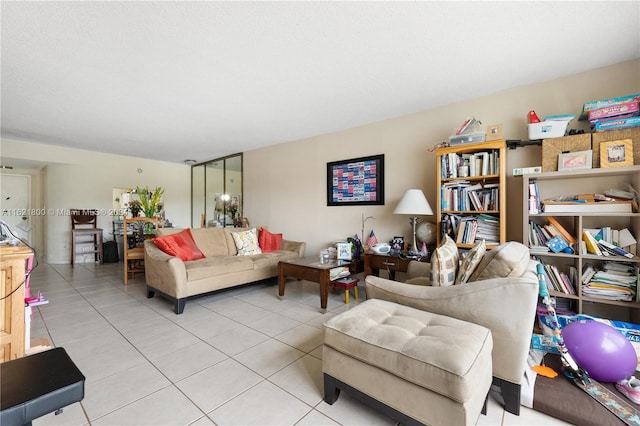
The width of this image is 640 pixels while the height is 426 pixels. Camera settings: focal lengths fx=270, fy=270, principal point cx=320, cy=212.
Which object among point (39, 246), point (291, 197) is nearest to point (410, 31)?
point (291, 197)

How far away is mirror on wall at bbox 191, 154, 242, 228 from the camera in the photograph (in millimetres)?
6188

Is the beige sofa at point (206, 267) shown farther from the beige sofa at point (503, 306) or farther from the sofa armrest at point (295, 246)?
the beige sofa at point (503, 306)

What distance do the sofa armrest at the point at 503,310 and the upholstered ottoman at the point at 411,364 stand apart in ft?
0.32

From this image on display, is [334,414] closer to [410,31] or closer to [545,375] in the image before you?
[545,375]

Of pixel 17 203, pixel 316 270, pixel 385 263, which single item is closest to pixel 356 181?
pixel 385 263

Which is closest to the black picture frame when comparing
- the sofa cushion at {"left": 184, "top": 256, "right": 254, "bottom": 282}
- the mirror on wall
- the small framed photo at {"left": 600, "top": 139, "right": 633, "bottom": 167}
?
the sofa cushion at {"left": 184, "top": 256, "right": 254, "bottom": 282}

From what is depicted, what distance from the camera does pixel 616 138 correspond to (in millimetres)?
2219

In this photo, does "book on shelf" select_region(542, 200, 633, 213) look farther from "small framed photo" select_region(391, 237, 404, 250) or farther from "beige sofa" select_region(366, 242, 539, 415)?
"small framed photo" select_region(391, 237, 404, 250)

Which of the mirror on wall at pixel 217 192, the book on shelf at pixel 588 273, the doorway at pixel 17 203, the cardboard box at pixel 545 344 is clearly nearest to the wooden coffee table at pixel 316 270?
the cardboard box at pixel 545 344

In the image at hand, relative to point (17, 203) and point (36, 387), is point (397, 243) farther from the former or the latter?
point (17, 203)

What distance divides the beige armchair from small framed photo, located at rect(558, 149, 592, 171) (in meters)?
1.35

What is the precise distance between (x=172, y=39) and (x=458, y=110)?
119 inches

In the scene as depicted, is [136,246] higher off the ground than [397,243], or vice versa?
[397,243]

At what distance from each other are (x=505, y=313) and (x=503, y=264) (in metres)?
0.27
